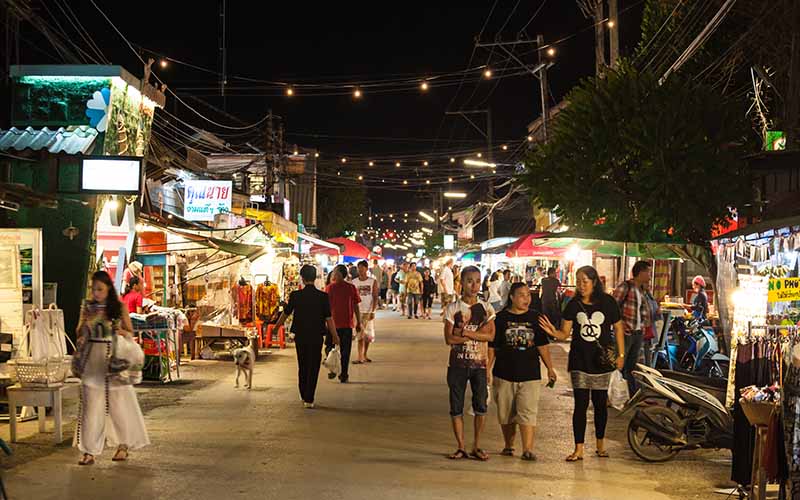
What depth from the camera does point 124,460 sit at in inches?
360

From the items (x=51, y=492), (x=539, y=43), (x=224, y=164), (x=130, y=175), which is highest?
(x=539, y=43)

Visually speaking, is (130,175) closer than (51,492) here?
No

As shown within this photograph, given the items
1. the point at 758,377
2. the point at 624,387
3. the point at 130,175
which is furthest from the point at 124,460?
the point at 130,175

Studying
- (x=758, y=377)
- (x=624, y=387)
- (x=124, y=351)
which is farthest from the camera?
(x=624, y=387)

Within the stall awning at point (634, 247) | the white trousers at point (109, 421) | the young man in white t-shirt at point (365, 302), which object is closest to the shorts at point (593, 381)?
the white trousers at point (109, 421)

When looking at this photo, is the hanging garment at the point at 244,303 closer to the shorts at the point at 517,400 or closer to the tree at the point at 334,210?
the shorts at the point at 517,400

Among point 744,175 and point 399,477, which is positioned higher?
point 744,175

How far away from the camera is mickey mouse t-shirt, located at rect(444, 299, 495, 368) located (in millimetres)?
9281

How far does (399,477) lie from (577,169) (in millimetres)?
8400

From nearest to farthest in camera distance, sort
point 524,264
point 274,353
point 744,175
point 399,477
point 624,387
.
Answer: point 399,477
point 624,387
point 744,175
point 274,353
point 524,264

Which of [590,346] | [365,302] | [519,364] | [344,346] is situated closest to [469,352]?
[519,364]

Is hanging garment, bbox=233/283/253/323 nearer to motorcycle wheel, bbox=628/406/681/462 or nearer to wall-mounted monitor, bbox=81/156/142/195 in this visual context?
wall-mounted monitor, bbox=81/156/142/195

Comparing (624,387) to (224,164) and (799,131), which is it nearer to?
(799,131)

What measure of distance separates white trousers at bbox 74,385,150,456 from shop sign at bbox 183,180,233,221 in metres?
15.2
